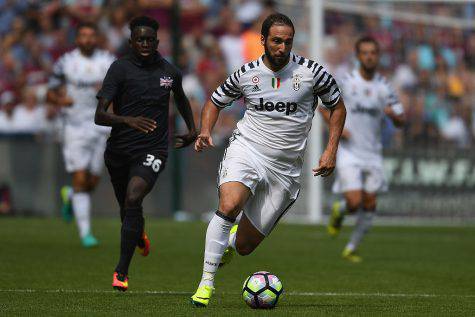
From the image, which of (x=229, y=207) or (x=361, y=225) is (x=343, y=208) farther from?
(x=229, y=207)

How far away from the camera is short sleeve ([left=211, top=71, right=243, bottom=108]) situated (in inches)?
348

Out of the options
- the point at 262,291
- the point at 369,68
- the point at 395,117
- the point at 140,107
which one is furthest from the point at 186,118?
the point at 369,68

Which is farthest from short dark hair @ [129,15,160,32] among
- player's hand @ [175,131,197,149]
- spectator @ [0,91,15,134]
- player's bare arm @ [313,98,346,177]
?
spectator @ [0,91,15,134]

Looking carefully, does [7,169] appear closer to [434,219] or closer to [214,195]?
[214,195]

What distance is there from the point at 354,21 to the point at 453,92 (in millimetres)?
2387

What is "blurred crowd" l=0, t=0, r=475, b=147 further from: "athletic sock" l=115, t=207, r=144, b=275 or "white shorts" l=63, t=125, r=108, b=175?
"athletic sock" l=115, t=207, r=144, b=275

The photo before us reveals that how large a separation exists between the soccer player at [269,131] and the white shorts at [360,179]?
490 cm

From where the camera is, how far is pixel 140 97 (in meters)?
9.95

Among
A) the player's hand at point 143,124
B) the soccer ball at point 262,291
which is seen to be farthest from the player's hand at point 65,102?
the soccer ball at point 262,291

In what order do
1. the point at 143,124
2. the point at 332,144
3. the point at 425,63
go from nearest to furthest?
the point at 332,144
the point at 143,124
the point at 425,63

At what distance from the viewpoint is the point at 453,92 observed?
70.9 feet

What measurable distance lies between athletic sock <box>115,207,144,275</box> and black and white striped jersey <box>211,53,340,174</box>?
49.7 inches

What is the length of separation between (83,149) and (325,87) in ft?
22.4

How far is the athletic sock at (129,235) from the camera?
9117 millimetres
